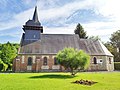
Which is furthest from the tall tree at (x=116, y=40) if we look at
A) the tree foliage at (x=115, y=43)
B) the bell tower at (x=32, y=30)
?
the bell tower at (x=32, y=30)

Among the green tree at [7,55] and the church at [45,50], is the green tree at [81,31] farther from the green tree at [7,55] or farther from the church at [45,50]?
the green tree at [7,55]

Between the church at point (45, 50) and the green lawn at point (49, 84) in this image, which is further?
the church at point (45, 50)

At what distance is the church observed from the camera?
40000 mm

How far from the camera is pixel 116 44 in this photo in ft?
227

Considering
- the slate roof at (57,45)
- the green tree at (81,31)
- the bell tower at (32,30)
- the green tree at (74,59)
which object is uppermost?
the green tree at (81,31)

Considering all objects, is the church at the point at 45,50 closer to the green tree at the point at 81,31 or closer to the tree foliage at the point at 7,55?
the tree foliage at the point at 7,55

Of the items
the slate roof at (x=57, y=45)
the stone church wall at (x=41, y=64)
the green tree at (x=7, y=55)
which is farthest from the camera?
the green tree at (x=7, y=55)

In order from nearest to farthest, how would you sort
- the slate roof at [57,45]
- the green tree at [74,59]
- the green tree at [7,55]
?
the green tree at [74,59], the slate roof at [57,45], the green tree at [7,55]

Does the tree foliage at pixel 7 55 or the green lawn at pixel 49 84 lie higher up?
the tree foliage at pixel 7 55

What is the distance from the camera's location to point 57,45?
4344cm

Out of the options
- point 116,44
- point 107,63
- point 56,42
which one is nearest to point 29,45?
point 56,42

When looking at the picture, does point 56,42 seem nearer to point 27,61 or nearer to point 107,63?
point 27,61

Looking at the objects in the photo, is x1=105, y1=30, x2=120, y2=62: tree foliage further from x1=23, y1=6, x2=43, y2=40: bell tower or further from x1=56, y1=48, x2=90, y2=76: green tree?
x1=56, y1=48, x2=90, y2=76: green tree

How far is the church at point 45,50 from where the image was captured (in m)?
40.0
